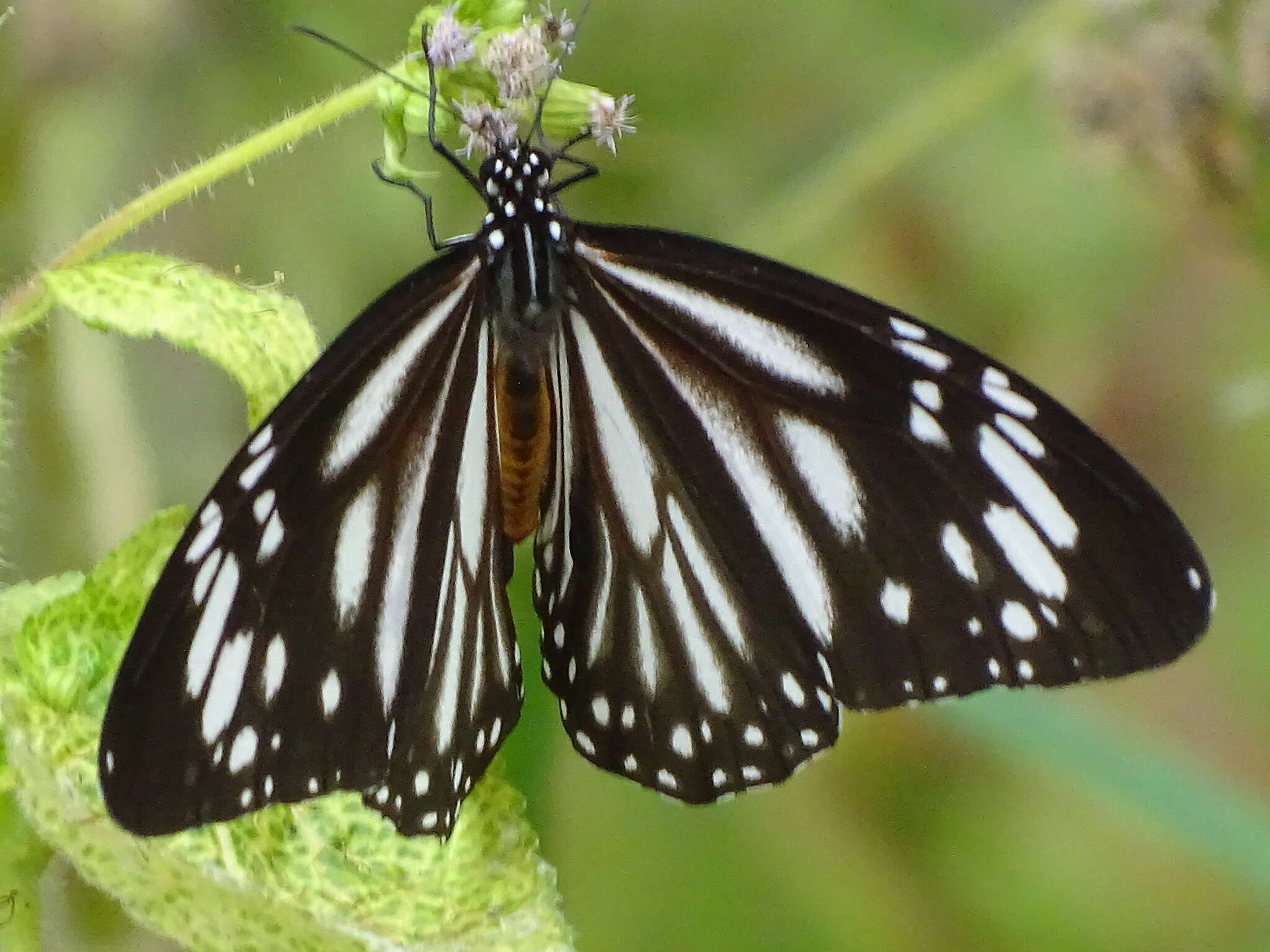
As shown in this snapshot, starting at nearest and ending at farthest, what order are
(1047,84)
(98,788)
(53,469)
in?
(98,788) → (53,469) → (1047,84)

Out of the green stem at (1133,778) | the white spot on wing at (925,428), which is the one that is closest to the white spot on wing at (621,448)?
the white spot on wing at (925,428)

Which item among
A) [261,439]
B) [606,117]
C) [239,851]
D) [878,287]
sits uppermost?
[878,287]

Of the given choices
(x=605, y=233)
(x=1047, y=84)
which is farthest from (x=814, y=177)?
(x=605, y=233)

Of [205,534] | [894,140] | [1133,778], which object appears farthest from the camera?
[894,140]

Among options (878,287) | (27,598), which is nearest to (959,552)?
(27,598)

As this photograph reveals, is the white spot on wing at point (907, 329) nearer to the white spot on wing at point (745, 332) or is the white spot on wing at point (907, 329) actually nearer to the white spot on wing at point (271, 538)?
the white spot on wing at point (745, 332)

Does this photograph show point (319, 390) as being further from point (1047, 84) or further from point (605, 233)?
point (1047, 84)

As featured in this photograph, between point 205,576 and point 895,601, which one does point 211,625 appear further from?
point 895,601
